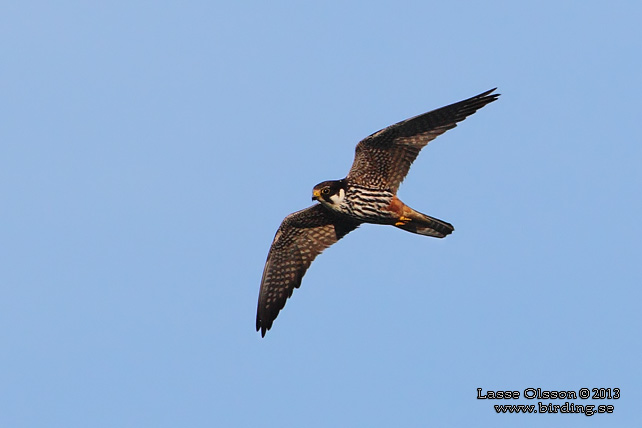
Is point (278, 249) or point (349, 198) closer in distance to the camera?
point (349, 198)

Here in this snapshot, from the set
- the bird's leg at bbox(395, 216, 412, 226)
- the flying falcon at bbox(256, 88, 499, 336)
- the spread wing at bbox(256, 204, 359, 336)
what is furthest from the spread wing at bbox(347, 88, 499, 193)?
the spread wing at bbox(256, 204, 359, 336)

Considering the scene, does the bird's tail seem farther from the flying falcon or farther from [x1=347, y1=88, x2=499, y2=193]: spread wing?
[x1=347, y1=88, x2=499, y2=193]: spread wing

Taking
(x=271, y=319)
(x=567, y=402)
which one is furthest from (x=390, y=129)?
(x=567, y=402)

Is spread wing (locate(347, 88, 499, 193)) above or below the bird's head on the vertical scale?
above

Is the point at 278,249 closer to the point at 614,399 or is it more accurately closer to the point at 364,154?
the point at 364,154

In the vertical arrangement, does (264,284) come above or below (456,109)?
below

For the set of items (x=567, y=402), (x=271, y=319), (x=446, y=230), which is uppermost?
(x=446, y=230)

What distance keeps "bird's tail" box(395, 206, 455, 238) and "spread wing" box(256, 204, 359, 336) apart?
1.13 m

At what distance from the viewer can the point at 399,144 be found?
1399 cm

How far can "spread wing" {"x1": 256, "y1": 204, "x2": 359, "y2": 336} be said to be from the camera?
1505 centimetres

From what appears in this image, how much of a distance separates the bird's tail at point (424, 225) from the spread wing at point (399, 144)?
48 centimetres

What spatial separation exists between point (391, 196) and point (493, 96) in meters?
2.10

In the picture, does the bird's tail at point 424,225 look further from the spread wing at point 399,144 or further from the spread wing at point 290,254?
the spread wing at point 290,254

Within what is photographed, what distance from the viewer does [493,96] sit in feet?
44.1
